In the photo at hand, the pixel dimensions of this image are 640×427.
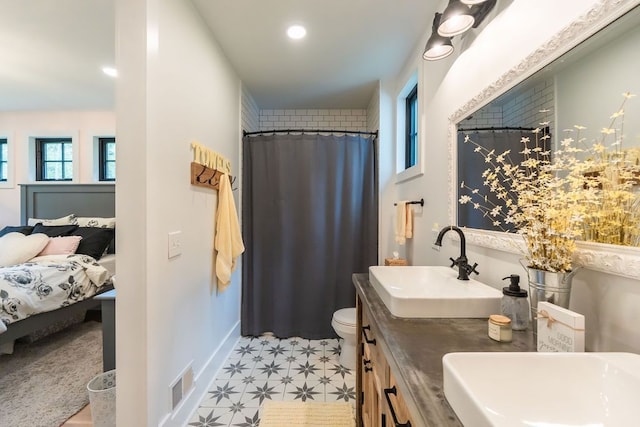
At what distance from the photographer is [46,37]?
213cm

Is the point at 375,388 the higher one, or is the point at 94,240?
the point at 94,240

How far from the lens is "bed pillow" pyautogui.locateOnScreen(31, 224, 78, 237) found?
324cm

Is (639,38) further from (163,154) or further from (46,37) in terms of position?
(46,37)

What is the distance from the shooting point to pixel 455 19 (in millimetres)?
1281

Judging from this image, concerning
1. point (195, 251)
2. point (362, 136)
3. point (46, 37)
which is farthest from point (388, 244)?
point (46, 37)

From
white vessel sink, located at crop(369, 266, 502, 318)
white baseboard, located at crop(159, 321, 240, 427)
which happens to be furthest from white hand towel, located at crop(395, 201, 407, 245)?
white baseboard, located at crop(159, 321, 240, 427)

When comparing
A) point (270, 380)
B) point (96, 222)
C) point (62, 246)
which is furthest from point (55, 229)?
point (270, 380)

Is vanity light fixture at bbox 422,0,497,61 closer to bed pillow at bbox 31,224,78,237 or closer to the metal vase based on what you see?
the metal vase

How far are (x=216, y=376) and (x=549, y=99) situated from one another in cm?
252

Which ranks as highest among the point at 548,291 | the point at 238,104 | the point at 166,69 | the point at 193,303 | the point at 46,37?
the point at 46,37

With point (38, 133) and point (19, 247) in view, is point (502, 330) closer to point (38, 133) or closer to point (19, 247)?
point (19, 247)

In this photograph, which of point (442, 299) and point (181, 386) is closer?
point (442, 299)

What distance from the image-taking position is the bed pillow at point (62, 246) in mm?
2943

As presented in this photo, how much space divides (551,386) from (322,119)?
11.0ft
